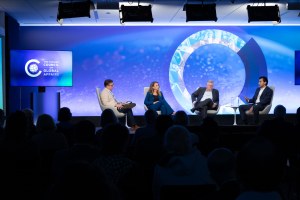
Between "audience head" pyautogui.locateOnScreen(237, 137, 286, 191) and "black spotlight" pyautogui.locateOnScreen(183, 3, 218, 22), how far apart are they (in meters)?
7.05

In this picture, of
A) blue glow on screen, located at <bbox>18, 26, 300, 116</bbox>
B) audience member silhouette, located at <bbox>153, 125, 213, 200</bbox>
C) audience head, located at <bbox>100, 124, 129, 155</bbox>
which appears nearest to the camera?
audience member silhouette, located at <bbox>153, 125, 213, 200</bbox>

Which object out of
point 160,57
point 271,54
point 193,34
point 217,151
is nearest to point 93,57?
point 160,57

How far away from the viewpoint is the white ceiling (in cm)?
821

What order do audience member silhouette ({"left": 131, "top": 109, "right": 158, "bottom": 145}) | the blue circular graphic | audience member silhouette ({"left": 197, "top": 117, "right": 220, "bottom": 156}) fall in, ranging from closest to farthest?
audience member silhouette ({"left": 197, "top": 117, "right": 220, "bottom": 156}) → audience member silhouette ({"left": 131, "top": 109, "right": 158, "bottom": 145}) → the blue circular graphic

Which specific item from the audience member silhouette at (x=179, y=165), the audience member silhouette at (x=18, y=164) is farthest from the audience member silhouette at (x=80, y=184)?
the audience member silhouette at (x=18, y=164)

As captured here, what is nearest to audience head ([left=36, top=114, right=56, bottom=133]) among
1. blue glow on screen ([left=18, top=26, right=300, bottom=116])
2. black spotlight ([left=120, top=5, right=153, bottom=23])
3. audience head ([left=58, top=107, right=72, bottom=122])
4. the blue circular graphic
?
audience head ([left=58, top=107, right=72, bottom=122])

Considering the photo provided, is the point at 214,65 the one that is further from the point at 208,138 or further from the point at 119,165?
the point at 119,165

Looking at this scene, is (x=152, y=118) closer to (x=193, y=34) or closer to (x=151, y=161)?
(x=151, y=161)

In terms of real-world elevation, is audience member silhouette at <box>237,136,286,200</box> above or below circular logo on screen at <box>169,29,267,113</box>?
below

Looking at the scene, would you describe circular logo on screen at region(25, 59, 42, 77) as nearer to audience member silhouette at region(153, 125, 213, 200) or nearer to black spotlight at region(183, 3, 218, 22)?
black spotlight at region(183, 3, 218, 22)

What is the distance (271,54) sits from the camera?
36.2 ft

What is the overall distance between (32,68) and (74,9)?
6.78ft

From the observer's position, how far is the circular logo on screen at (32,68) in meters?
9.03

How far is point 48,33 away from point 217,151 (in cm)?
927
